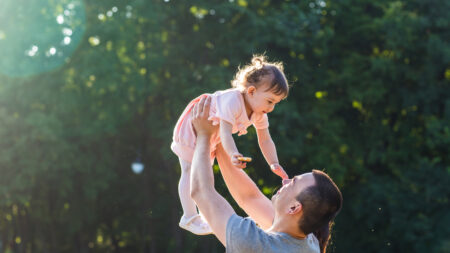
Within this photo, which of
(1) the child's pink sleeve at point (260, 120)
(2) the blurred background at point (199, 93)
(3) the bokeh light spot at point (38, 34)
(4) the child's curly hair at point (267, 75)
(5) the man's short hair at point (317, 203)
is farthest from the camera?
(2) the blurred background at point (199, 93)

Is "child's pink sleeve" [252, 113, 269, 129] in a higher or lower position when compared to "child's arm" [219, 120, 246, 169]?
lower

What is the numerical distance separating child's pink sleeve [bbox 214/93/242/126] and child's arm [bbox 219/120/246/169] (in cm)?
3

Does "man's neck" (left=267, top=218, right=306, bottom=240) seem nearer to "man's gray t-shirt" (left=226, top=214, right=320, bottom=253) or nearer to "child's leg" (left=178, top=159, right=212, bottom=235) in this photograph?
"man's gray t-shirt" (left=226, top=214, right=320, bottom=253)

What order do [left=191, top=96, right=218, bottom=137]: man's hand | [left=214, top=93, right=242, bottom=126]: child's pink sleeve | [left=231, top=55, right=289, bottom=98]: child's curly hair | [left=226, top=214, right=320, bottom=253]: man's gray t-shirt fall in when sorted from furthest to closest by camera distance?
1. [left=231, top=55, right=289, bottom=98]: child's curly hair
2. [left=214, top=93, right=242, bottom=126]: child's pink sleeve
3. [left=191, top=96, right=218, bottom=137]: man's hand
4. [left=226, top=214, right=320, bottom=253]: man's gray t-shirt

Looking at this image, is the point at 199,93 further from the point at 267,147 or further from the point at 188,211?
the point at 188,211

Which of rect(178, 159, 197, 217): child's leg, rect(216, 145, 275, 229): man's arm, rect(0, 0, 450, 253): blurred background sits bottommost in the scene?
rect(0, 0, 450, 253): blurred background

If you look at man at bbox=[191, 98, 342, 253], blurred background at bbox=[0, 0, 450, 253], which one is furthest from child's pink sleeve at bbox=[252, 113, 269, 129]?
blurred background at bbox=[0, 0, 450, 253]

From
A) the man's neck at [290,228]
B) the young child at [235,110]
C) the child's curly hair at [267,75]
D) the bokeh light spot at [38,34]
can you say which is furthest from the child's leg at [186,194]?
the bokeh light spot at [38,34]

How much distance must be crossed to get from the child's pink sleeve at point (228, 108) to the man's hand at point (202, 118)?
0.23 feet

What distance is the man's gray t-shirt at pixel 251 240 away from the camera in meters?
2.71

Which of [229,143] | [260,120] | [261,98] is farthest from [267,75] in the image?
[229,143]

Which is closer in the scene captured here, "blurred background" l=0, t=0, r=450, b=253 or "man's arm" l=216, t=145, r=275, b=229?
"man's arm" l=216, t=145, r=275, b=229

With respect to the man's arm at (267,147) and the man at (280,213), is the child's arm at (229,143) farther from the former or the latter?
the man's arm at (267,147)

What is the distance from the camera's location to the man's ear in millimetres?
2832
